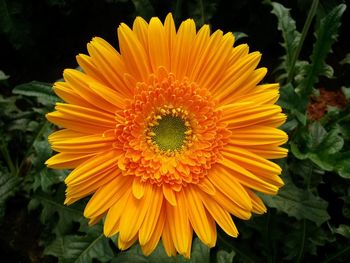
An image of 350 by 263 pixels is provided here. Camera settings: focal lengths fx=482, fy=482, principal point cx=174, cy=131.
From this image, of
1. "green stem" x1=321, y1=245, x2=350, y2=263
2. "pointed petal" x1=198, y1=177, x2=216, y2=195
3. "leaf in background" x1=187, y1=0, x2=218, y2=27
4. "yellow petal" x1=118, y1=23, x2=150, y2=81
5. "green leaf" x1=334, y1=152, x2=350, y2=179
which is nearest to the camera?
"yellow petal" x1=118, y1=23, x2=150, y2=81

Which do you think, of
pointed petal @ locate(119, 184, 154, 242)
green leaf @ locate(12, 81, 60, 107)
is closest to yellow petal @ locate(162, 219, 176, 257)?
pointed petal @ locate(119, 184, 154, 242)

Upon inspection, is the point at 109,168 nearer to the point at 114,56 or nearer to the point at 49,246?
the point at 114,56

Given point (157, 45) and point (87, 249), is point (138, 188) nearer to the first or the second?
point (157, 45)

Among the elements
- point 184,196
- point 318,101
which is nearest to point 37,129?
point 184,196

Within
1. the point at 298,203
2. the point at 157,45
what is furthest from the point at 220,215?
the point at 157,45

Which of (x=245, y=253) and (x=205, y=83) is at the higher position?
(x=205, y=83)

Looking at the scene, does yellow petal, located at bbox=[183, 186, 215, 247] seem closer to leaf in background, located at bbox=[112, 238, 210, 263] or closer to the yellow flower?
the yellow flower
